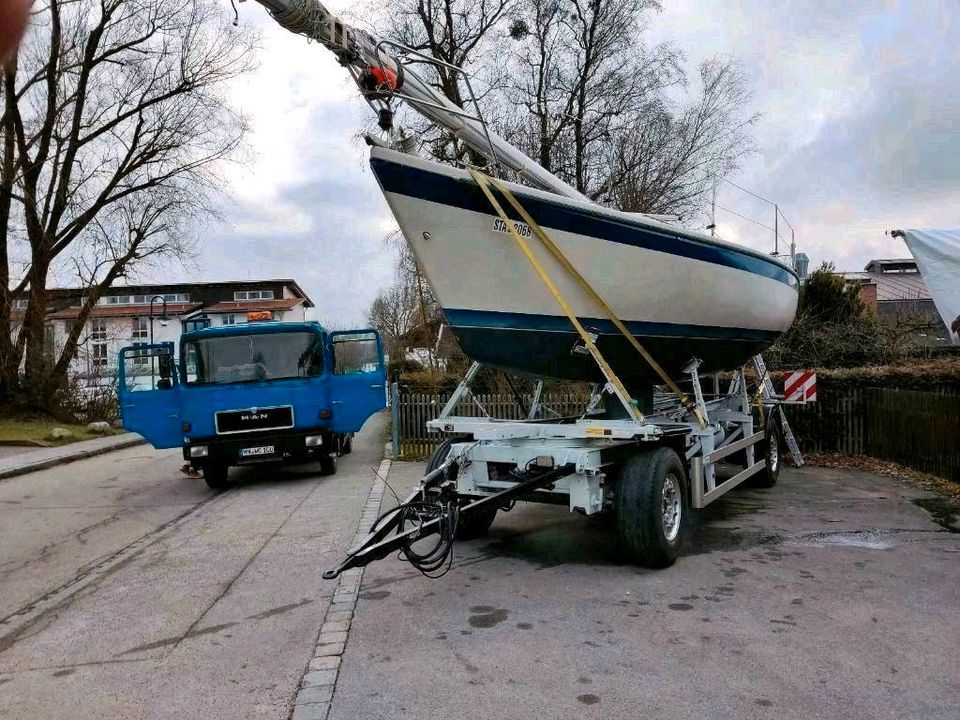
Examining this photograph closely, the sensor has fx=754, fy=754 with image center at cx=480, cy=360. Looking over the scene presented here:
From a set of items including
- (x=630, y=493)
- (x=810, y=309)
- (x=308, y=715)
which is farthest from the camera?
(x=810, y=309)

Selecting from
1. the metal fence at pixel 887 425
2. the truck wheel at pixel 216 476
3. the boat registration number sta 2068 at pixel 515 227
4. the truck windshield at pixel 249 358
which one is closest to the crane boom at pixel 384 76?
the boat registration number sta 2068 at pixel 515 227

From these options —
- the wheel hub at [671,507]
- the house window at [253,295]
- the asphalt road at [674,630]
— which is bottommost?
the asphalt road at [674,630]

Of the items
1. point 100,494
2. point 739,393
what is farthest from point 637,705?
point 100,494

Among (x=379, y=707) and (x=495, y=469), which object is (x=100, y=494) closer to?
Answer: (x=495, y=469)

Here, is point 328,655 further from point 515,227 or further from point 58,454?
point 58,454

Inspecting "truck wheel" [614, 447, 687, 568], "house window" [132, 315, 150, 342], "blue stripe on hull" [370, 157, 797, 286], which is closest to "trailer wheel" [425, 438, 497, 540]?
"truck wheel" [614, 447, 687, 568]

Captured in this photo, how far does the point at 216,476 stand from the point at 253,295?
5655 cm

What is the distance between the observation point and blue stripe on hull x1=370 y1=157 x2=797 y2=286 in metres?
5.90

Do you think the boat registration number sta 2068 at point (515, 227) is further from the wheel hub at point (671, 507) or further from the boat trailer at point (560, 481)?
the wheel hub at point (671, 507)

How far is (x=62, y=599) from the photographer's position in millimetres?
6008

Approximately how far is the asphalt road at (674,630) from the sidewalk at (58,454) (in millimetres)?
11703

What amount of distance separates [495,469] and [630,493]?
1.20 metres

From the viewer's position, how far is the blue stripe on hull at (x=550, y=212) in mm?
5902

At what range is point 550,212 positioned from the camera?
6.29m
